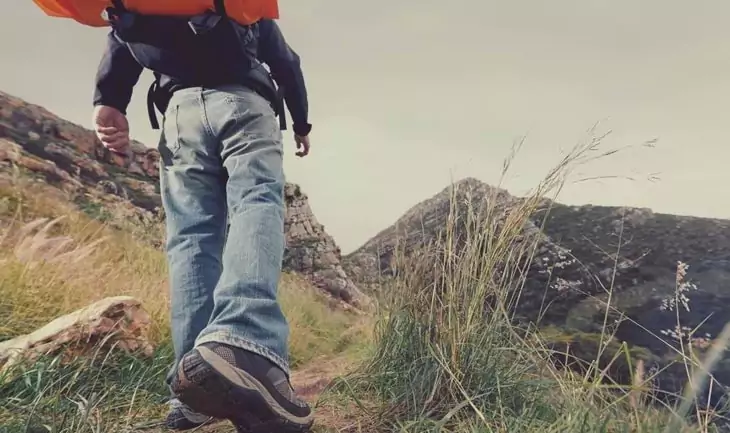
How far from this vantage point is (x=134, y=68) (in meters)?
2.18

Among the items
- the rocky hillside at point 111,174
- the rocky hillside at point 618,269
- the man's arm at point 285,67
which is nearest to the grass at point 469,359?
the rocky hillside at point 618,269

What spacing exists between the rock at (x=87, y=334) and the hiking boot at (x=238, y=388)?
3.32 feet

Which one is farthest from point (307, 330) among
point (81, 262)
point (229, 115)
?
point (229, 115)

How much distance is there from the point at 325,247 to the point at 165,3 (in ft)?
31.6

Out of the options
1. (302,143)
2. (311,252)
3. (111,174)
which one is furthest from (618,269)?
(111,174)

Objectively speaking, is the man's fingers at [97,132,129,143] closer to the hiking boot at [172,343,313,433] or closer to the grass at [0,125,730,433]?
the grass at [0,125,730,433]

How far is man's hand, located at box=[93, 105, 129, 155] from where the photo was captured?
2.19m

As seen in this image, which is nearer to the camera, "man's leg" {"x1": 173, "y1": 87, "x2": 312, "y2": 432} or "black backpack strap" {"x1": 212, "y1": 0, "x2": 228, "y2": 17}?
"man's leg" {"x1": 173, "y1": 87, "x2": 312, "y2": 432}

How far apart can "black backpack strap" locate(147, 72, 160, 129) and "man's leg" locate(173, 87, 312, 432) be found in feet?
1.06

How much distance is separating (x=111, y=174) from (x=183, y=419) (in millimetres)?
9445

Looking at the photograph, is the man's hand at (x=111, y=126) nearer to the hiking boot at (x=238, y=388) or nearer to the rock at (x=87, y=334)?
the rock at (x=87, y=334)

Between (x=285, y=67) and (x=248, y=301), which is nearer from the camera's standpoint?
(x=248, y=301)

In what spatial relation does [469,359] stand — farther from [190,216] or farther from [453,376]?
[190,216]

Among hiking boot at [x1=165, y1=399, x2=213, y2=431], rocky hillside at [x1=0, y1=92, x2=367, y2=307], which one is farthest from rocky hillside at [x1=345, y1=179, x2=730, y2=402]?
rocky hillside at [x1=0, y1=92, x2=367, y2=307]
